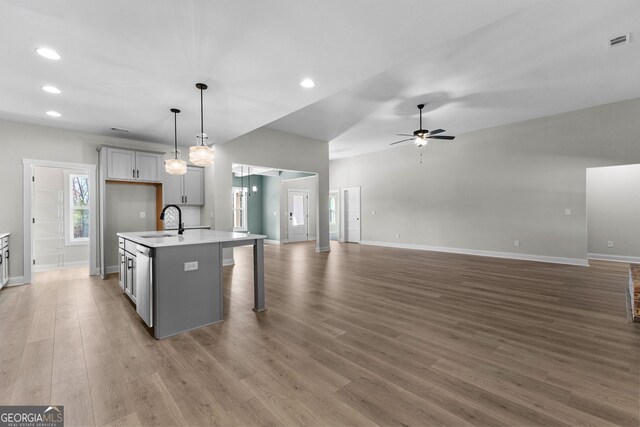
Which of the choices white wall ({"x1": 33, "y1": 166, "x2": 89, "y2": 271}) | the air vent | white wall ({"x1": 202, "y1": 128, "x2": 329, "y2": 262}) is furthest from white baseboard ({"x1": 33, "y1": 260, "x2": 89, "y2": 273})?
the air vent

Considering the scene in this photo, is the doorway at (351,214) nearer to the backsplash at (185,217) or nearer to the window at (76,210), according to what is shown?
the backsplash at (185,217)

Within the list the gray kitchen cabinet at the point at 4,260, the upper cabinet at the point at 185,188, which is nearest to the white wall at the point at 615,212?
the upper cabinet at the point at 185,188

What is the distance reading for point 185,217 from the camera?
6203 millimetres

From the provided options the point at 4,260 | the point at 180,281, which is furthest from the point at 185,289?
the point at 4,260

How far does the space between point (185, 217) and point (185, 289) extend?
383 centimetres

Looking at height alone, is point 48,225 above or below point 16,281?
above

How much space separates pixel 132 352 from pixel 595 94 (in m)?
7.92

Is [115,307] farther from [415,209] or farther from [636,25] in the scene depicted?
[415,209]

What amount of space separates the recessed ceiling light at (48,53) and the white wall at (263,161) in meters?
3.32

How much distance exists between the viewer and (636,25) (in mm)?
3082

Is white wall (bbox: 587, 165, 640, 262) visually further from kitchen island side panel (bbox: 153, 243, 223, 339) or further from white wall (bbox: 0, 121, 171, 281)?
white wall (bbox: 0, 121, 171, 281)

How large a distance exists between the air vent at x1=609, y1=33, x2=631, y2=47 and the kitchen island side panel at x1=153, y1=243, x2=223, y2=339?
530cm

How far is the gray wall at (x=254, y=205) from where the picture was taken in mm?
10781

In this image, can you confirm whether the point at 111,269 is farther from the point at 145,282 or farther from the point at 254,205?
the point at 254,205
